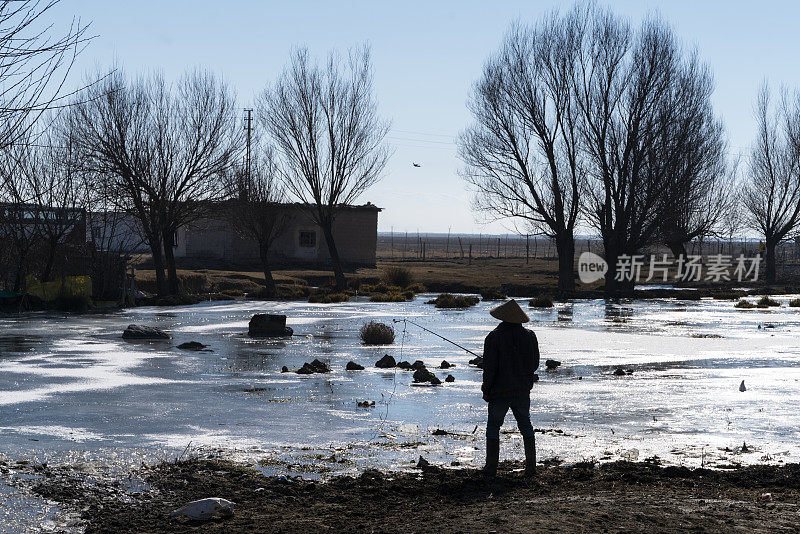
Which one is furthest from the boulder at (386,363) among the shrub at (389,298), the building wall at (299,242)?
the building wall at (299,242)

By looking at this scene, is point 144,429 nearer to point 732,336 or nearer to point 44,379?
point 44,379

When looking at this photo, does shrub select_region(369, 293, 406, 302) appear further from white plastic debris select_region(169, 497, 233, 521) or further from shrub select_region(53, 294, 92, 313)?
white plastic debris select_region(169, 497, 233, 521)

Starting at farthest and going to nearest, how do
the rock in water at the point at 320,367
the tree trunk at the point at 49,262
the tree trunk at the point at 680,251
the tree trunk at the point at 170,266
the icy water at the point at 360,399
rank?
the tree trunk at the point at 680,251 < the tree trunk at the point at 170,266 < the tree trunk at the point at 49,262 < the rock in water at the point at 320,367 < the icy water at the point at 360,399

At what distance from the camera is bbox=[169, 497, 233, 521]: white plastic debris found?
6262 millimetres

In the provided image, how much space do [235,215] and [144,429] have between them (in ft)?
109

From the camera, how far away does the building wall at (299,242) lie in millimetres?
54219

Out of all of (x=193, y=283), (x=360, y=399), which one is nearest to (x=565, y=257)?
(x=193, y=283)

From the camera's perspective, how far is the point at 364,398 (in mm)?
12055

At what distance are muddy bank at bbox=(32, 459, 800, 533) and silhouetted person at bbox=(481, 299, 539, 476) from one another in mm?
429

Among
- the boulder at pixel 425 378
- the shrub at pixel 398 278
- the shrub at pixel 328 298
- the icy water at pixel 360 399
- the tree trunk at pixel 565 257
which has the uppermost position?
the tree trunk at pixel 565 257

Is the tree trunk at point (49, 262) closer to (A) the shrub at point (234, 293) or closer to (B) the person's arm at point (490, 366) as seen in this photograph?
(A) the shrub at point (234, 293)

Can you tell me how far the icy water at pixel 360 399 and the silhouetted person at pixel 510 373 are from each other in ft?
2.16

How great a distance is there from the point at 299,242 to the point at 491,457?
4875cm

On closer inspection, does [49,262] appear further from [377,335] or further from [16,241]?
[377,335]
